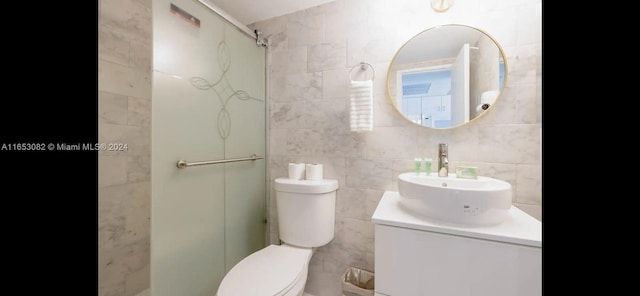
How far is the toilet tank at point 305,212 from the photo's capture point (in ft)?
4.52

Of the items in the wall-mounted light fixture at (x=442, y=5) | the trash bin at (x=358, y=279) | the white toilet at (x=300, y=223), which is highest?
the wall-mounted light fixture at (x=442, y=5)

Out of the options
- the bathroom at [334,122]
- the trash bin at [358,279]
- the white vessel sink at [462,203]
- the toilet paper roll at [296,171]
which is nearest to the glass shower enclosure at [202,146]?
the bathroom at [334,122]

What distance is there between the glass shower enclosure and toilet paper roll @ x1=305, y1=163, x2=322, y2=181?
0.36 m

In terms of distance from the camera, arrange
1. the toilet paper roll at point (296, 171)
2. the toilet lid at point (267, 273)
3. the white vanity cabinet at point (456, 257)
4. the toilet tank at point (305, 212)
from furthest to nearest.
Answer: the toilet paper roll at point (296, 171)
the toilet tank at point (305, 212)
the toilet lid at point (267, 273)
the white vanity cabinet at point (456, 257)

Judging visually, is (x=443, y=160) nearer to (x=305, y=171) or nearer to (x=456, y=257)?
(x=456, y=257)

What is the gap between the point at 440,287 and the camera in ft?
2.93

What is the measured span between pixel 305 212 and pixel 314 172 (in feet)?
0.75

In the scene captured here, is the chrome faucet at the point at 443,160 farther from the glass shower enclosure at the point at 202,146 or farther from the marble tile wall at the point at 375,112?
the glass shower enclosure at the point at 202,146

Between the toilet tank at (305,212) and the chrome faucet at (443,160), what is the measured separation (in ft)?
1.86

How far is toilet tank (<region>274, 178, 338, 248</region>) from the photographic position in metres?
1.38

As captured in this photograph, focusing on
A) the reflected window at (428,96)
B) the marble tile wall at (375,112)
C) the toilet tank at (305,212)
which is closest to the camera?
the marble tile wall at (375,112)

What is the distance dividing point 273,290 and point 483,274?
2.45 ft
